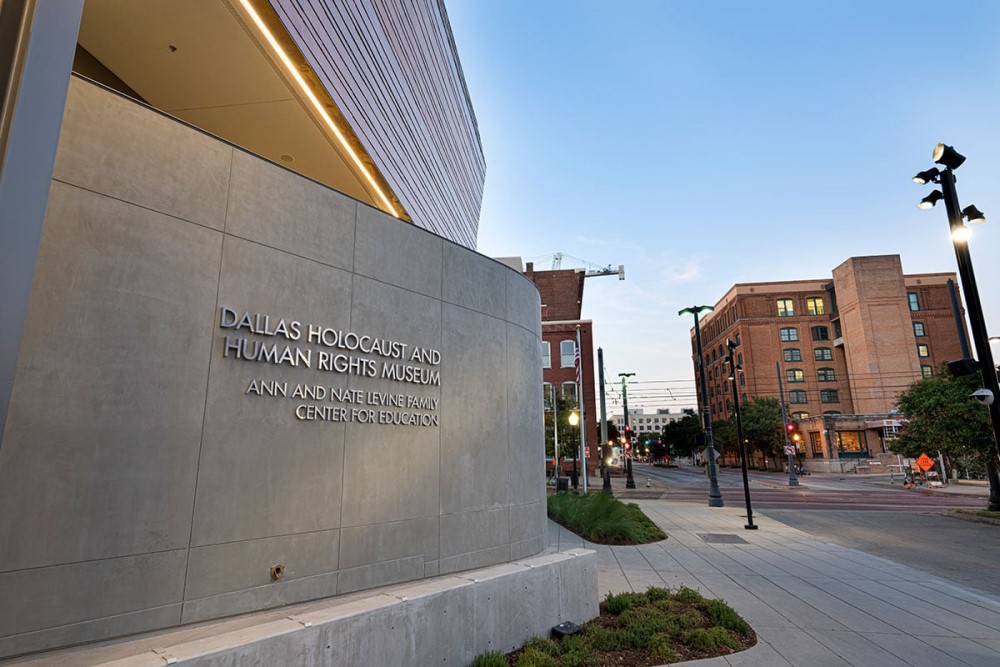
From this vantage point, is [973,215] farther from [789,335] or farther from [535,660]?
[789,335]

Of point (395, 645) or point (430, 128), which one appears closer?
point (395, 645)

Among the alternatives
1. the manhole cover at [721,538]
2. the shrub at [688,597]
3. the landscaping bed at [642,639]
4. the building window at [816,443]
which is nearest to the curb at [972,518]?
the manhole cover at [721,538]

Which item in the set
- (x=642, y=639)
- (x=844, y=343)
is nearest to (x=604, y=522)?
(x=642, y=639)

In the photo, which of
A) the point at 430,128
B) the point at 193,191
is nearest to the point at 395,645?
the point at 193,191

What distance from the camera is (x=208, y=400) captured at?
16.8 feet

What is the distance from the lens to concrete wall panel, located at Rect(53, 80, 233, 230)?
4.57 m

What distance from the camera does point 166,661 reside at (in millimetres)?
3207

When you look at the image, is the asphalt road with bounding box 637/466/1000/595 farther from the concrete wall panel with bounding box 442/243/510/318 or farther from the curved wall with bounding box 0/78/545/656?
the curved wall with bounding box 0/78/545/656

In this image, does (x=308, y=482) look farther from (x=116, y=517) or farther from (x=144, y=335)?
(x=144, y=335)

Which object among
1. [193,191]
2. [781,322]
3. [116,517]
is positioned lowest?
[116,517]

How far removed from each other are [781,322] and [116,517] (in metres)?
86.7

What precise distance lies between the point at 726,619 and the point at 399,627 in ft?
14.3

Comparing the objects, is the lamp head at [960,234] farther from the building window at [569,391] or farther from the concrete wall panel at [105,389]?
Result: the building window at [569,391]

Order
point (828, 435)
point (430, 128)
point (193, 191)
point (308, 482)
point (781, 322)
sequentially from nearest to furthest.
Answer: point (193, 191)
point (308, 482)
point (430, 128)
point (828, 435)
point (781, 322)
